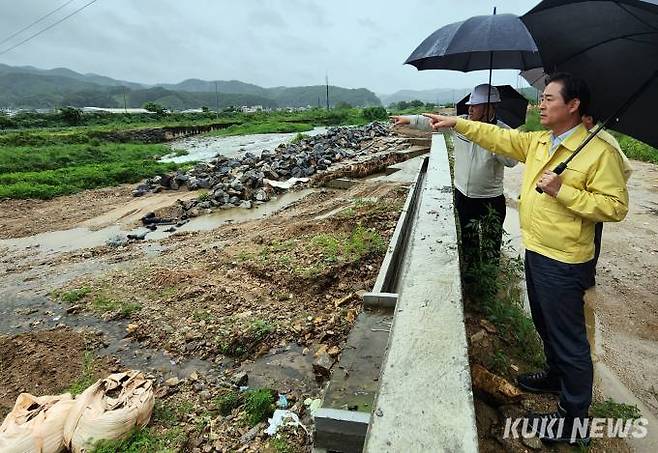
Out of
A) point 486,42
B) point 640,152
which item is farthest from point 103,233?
point 640,152

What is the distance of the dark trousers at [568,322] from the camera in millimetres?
1906

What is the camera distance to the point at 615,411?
2.32m

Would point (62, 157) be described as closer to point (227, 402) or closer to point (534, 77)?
point (227, 402)

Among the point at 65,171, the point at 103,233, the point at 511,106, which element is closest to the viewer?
the point at 511,106

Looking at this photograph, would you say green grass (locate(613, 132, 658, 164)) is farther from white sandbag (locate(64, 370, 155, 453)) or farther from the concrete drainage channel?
white sandbag (locate(64, 370, 155, 453))

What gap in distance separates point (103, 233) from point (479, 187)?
28.9 ft

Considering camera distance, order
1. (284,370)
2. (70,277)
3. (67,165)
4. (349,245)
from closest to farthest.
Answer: (284,370)
(349,245)
(70,277)
(67,165)

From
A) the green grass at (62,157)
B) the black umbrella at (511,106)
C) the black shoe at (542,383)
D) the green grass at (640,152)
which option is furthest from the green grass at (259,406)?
the green grass at (62,157)

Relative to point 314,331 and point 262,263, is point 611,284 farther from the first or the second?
point 262,263

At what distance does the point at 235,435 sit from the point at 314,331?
54.0 inches

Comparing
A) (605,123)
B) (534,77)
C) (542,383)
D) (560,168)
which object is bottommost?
(542,383)

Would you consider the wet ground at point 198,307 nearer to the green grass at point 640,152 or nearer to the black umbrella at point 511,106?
the black umbrella at point 511,106

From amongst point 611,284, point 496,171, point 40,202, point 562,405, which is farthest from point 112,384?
point 40,202

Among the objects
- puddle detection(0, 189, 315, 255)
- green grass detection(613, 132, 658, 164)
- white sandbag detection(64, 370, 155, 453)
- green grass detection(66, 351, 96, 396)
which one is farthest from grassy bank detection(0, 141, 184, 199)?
green grass detection(613, 132, 658, 164)
